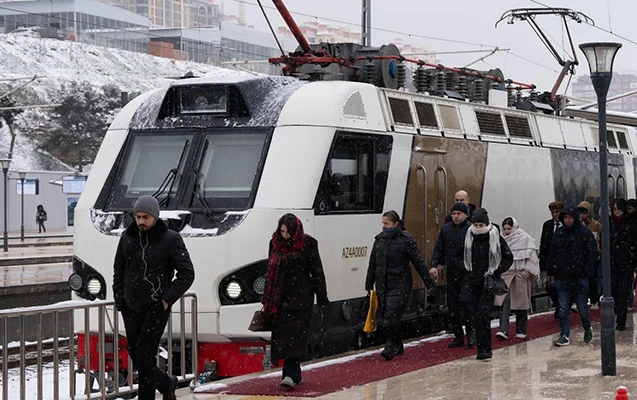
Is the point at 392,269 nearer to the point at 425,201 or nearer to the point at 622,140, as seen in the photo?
the point at 425,201

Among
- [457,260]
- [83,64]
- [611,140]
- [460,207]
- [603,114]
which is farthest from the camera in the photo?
[83,64]

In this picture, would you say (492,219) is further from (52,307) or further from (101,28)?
(101,28)

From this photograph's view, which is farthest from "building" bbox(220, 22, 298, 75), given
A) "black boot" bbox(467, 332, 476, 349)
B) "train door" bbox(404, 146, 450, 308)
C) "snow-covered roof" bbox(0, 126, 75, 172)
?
"black boot" bbox(467, 332, 476, 349)

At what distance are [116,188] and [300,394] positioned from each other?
359 cm

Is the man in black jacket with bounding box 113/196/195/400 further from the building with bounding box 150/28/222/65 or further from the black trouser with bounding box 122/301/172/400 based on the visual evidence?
the building with bounding box 150/28/222/65

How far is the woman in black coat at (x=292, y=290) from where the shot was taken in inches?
420

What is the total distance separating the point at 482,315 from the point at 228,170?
3.05 meters

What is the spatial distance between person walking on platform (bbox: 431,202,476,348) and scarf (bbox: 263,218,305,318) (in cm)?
281

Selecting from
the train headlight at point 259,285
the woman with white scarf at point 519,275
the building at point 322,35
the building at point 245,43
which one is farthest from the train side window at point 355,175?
the building at point 245,43

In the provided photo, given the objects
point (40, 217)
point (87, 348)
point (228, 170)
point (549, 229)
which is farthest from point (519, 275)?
point (40, 217)

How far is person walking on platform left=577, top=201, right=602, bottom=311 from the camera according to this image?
53.1ft

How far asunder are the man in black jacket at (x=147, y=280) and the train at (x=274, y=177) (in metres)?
2.26

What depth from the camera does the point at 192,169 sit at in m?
12.4

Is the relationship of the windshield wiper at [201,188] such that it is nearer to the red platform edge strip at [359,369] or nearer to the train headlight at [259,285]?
the train headlight at [259,285]
